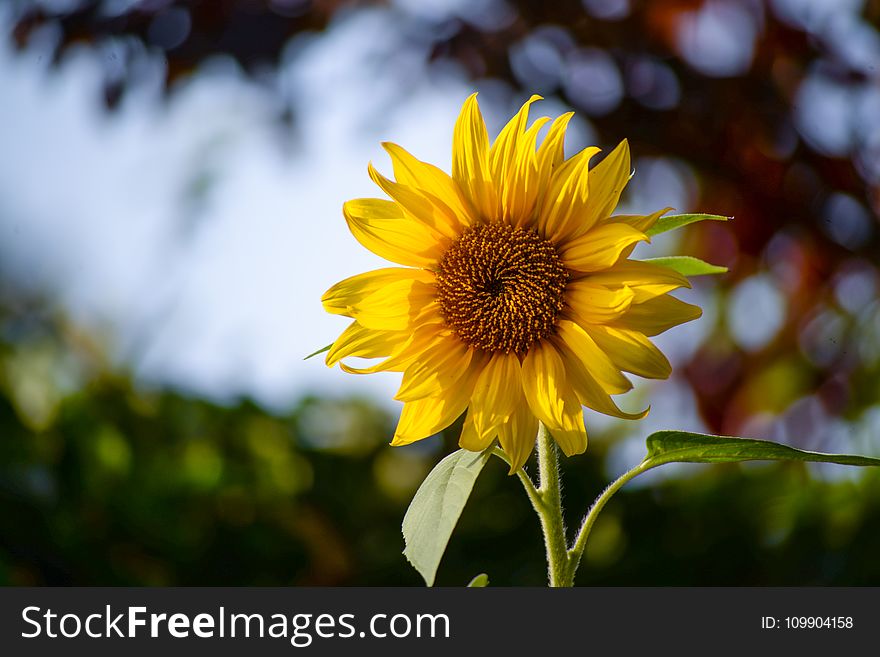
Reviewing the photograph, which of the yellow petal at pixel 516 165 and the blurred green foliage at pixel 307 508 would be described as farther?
the blurred green foliage at pixel 307 508

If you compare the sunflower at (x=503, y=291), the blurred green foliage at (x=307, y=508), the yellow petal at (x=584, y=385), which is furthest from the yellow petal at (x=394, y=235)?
the blurred green foliage at (x=307, y=508)

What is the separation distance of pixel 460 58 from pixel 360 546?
39.1 inches

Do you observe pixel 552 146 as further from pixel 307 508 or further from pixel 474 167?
pixel 307 508

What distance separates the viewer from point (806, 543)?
1.29 meters

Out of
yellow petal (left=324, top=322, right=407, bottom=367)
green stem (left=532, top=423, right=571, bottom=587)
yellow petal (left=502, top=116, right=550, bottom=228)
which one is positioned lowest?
green stem (left=532, top=423, right=571, bottom=587)

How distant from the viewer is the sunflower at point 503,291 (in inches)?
17.4

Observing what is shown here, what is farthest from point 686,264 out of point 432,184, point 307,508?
point 307,508

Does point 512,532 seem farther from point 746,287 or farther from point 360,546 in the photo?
point 746,287

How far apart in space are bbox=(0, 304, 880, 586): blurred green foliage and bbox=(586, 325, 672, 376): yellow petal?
2.66 feet

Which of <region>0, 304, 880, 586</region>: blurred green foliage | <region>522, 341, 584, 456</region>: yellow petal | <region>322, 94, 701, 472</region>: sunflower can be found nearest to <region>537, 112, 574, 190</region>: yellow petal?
<region>322, 94, 701, 472</region>: sunflower

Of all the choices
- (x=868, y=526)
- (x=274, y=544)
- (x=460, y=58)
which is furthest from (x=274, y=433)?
(x=868, y=526)

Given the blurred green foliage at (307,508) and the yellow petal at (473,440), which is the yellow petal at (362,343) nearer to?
the yellow petal at (473,440)

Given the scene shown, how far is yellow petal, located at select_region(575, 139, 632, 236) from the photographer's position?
441 millimetres

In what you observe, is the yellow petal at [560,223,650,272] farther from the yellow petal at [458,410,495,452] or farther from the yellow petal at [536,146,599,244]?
the yellow petal at [458,410,495,452]
